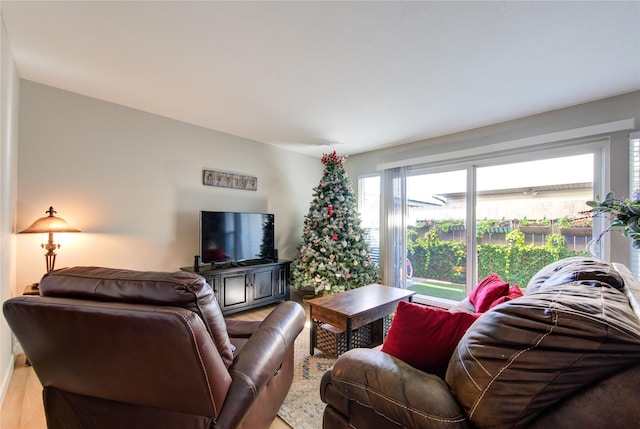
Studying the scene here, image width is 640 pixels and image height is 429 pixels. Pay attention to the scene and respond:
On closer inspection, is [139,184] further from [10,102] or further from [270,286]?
[270,286]

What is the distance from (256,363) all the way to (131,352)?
0.52 m

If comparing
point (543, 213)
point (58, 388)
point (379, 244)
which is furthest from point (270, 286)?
point (543, 213)

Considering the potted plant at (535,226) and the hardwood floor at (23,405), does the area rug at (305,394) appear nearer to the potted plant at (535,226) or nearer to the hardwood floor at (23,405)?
the hardwood floor at (23,405)

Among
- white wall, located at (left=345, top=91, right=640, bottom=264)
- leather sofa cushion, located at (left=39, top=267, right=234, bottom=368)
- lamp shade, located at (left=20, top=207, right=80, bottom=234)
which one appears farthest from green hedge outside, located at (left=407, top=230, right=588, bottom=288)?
lamp shade, located at (left=20, top=207, right=80, bottom=234)

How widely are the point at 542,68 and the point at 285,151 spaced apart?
3542 mm

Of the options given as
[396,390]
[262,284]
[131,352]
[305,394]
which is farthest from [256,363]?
[262,284]

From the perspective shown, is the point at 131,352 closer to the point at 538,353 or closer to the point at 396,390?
the point at 396,390

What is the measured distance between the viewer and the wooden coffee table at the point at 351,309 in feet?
7.65

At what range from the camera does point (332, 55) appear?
2221 millimetres

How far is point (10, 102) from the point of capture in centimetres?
221

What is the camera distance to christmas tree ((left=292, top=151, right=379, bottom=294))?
13.9 feet

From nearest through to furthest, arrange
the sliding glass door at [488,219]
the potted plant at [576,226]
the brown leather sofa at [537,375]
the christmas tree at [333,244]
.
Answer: the brown leather sofa at [537,375], the potted plant at [576,226], the sliding glass door at [488,219], the christmas tree at [333,244]

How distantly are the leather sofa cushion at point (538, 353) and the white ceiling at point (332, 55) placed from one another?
1799mm

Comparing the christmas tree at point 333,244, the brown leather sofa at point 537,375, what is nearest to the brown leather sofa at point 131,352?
the brown leather sofa at point 537,375
